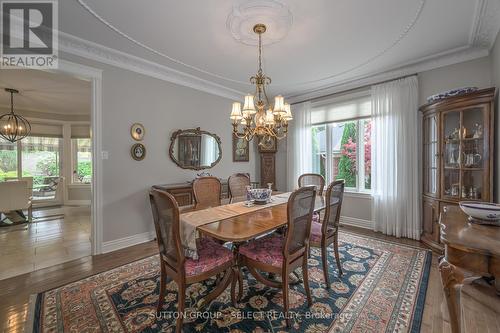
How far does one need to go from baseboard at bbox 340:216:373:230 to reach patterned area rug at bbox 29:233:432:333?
1368 millimetres

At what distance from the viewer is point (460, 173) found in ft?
8.78

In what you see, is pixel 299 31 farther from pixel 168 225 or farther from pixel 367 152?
pixel 367 152

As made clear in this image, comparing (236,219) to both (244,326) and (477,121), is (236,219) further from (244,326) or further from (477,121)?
(477,121)

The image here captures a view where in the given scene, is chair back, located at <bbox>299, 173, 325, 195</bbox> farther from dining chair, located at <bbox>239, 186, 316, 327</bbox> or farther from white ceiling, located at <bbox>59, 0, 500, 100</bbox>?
white ceiling, located at <bbox>59, 0, 500, 100</bbox>

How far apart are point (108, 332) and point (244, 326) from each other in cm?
98

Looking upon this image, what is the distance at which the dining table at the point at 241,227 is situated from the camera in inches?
58.1

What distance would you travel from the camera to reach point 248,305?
5.90 ft

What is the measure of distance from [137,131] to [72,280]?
1.96 meters

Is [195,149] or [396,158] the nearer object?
[396,158]

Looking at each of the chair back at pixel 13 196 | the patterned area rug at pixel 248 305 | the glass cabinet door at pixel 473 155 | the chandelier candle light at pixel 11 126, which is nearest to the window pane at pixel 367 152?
the glass cabinet door at pixel 473 155

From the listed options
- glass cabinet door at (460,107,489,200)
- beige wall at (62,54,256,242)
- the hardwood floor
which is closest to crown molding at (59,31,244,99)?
beige wall at (62,54,256,242)

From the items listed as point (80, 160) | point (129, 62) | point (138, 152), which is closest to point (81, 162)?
point (80, 160)

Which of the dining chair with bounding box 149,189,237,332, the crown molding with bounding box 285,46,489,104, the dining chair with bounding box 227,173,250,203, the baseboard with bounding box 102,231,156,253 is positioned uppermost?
the crown molding with bounding box 285,46,489,104

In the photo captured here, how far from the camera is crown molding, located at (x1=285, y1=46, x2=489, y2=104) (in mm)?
2802
